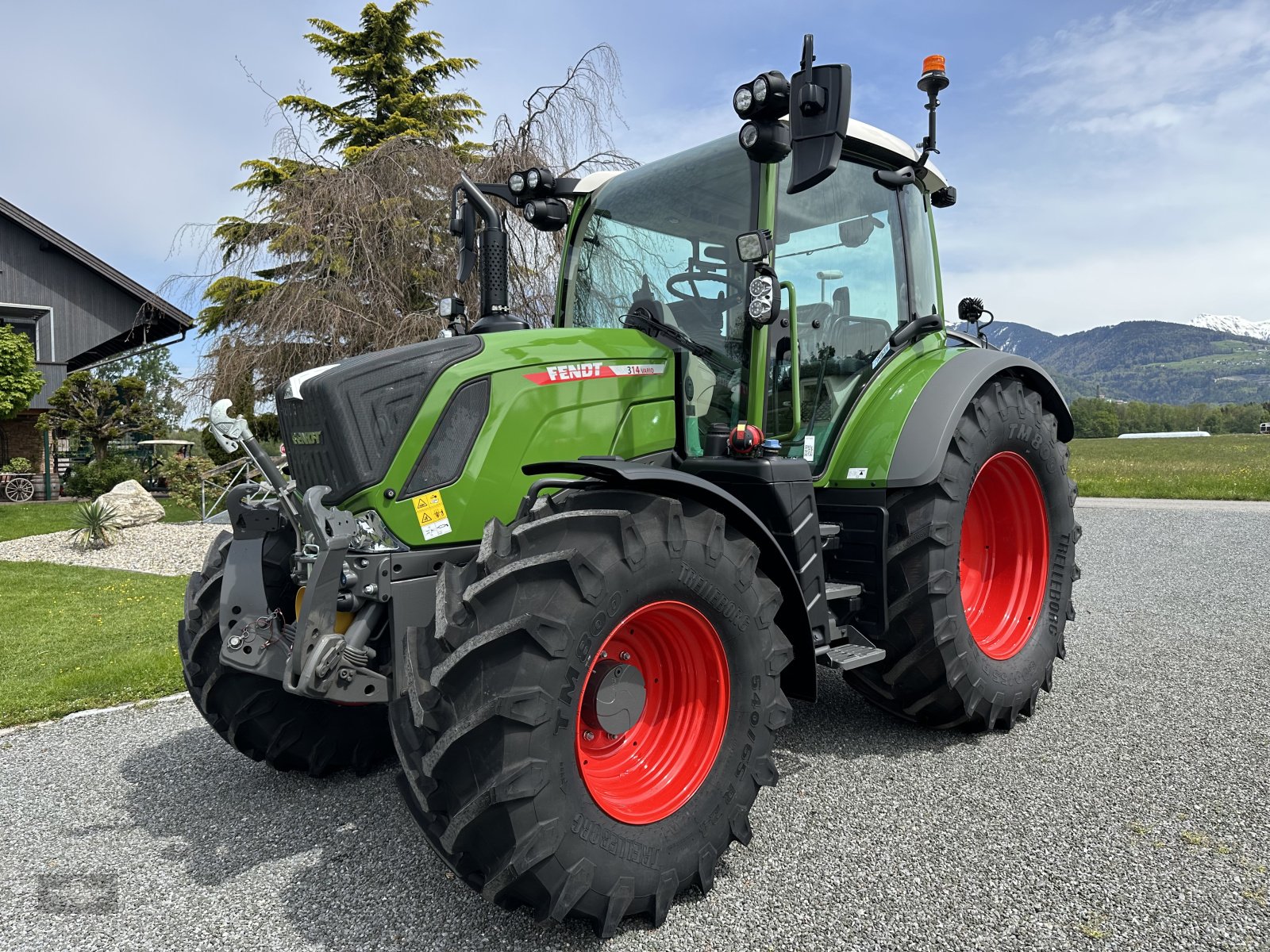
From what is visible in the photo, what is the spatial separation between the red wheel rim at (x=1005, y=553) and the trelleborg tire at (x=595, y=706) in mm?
1952

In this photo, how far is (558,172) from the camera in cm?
1077

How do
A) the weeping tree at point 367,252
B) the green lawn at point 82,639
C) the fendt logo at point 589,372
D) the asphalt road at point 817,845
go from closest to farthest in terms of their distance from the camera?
the asphalt road at point 817,845 → the fendt logo at point 589,372 → the green lawn at point 82,639 → the weeping tree at point 367,252

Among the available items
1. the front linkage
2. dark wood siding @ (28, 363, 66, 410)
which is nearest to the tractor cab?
the front linkage

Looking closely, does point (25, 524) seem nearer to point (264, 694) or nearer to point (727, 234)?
point (264, 694)

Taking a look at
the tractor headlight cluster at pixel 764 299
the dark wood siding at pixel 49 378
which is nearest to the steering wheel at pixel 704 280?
the tractor headlight cluster at pixel 764 299

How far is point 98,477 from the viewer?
1925cm

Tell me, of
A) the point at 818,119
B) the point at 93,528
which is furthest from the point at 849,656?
the point at 93,528

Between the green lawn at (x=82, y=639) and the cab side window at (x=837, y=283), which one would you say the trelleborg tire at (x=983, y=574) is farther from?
the green lawn at (x=82, y=639)

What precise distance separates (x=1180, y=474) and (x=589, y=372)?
2234cm

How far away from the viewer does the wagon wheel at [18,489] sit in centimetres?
1944

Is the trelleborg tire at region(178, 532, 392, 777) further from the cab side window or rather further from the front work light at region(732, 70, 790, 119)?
the front work light at region(732, 70, 790, 119)

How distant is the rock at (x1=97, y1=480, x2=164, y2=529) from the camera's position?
13391 millimetres

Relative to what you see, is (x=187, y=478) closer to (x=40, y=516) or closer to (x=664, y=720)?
(x=40, y=516)

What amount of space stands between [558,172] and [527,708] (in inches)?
376
